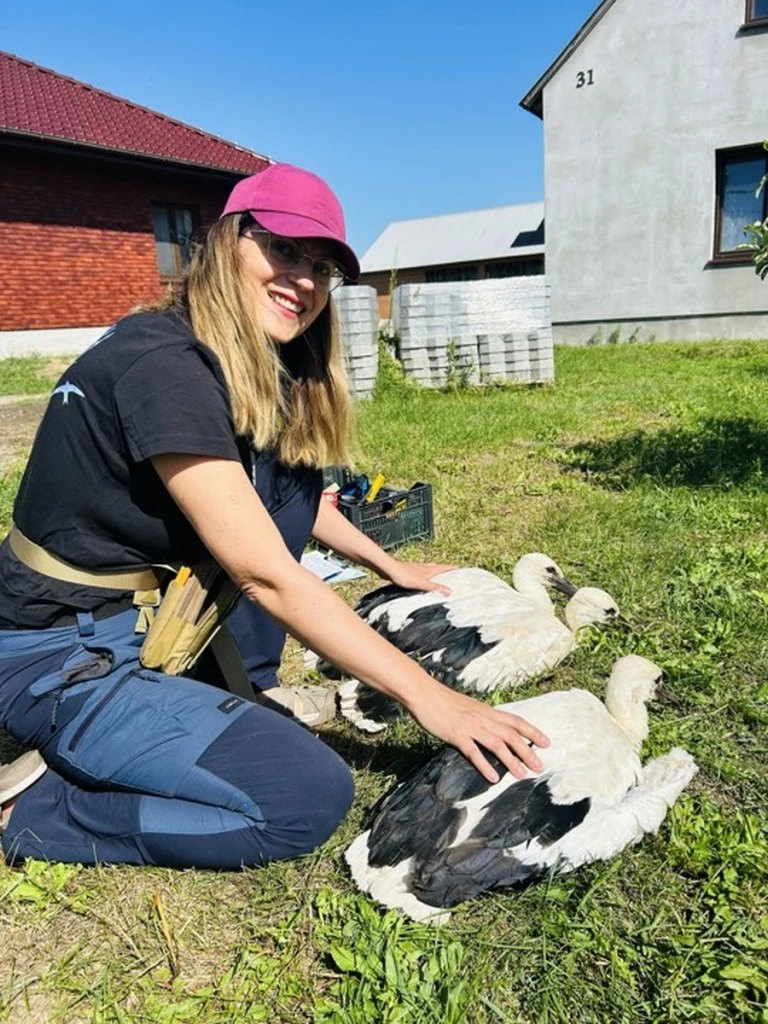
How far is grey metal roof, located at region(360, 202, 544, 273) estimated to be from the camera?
96.4ft

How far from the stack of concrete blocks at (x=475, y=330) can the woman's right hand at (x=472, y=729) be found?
316 inches

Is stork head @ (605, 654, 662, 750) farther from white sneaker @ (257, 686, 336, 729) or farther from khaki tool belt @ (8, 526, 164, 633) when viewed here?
khaki tool belt @ (8, 526, 164, 633)

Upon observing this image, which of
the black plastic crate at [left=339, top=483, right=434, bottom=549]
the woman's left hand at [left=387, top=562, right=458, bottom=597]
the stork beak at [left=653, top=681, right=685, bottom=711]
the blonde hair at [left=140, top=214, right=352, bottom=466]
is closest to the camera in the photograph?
the blonde hair at [left=140, top=214, right=352, bottom=466]

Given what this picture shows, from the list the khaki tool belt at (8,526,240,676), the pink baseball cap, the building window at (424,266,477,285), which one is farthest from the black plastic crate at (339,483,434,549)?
the building window at (424,266,477,285)

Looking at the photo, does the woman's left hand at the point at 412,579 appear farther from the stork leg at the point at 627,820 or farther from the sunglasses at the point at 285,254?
the sunglasses at the point at 285,254

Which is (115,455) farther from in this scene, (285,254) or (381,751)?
(381,751)

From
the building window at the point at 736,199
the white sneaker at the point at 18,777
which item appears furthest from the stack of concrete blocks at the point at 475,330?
the white sneaker at the point at 18,777

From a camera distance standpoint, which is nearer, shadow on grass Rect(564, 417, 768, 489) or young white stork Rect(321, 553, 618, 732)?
young white stork Rect(321, 553, 618, 732)

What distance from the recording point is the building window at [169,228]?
17641 millimetres

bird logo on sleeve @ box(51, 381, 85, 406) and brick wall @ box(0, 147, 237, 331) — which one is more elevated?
brick wall @ box(0, 147, 237, 331)

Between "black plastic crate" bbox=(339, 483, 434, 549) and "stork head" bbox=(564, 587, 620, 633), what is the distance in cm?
136

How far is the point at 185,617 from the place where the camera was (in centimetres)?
224

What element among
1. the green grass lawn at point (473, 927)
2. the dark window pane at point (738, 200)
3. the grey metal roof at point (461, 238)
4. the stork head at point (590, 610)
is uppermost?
the grey metal roof at point (461, 238)

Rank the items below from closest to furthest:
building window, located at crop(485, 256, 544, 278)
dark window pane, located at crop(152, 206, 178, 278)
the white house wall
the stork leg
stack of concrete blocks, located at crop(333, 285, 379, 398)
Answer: the stork leg → stack of concrete blocks, located at crop(333, 285, 379, 398) → the white house wall → dark window pane, located at crop(152, 206, 178, 278) → building window, located at crop(485, 256, 544, 278)
